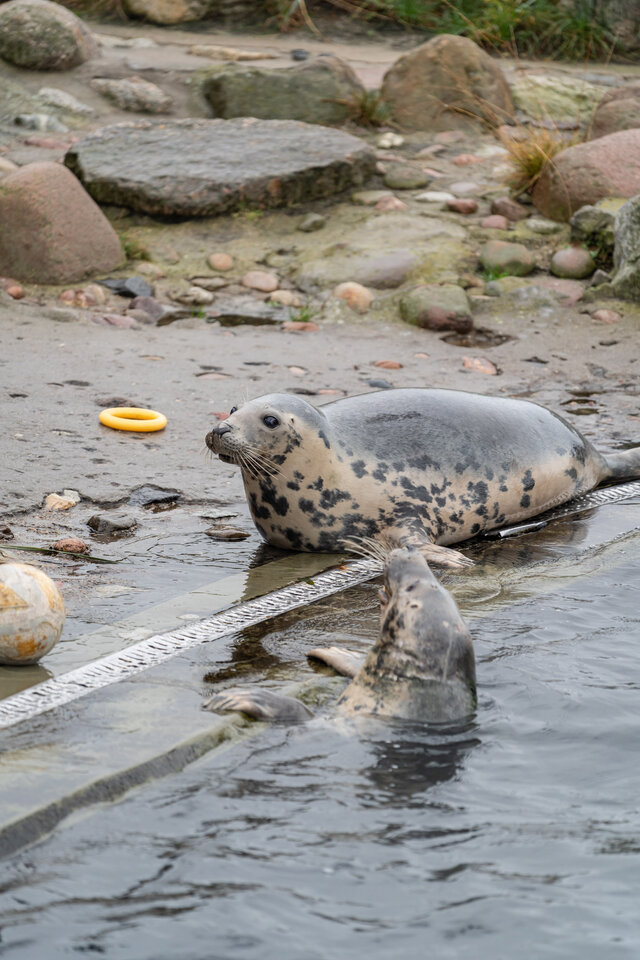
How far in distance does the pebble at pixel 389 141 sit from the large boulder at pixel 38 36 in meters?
3.12

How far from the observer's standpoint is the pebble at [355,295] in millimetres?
9133

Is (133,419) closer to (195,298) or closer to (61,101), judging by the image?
(195,298)

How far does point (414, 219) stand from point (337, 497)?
5597 mm

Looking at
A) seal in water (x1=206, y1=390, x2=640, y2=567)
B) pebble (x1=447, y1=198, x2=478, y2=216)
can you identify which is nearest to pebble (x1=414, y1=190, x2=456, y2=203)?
pebble (x1=447, y1=198, x2=478, y2=216)

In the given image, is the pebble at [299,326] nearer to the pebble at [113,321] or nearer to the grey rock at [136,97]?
the pebble at [113,321]

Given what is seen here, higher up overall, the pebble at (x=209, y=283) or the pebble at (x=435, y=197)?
the pebble at (x=435, y=197)

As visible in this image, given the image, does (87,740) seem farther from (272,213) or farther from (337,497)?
(272,213)

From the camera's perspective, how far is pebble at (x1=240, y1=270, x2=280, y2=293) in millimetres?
9367

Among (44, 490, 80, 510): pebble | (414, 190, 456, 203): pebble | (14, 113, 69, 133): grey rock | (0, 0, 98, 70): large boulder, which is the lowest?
(44, 490, 80, 510): pebble

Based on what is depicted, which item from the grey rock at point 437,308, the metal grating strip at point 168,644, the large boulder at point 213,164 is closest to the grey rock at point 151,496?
the metal grating strip at point 168,644

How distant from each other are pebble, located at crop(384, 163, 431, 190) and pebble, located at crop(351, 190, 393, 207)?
0.64 ft

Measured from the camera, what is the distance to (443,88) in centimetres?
1203

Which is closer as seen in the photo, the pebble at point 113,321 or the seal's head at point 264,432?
the seal's head at point 264,432

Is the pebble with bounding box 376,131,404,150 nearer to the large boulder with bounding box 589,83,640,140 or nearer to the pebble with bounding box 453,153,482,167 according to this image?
the pebble with bounding box 453,153,482,167
